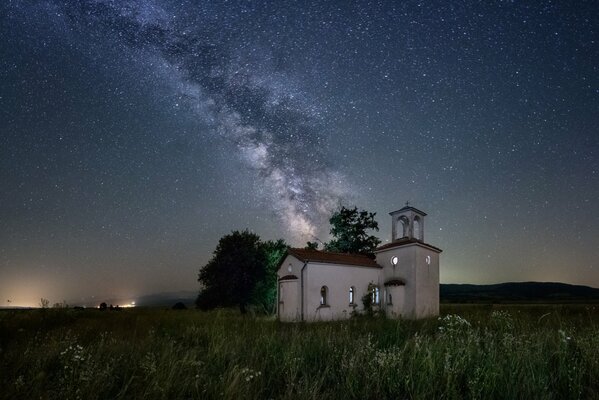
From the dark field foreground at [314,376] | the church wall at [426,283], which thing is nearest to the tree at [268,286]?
the church wall at [426,283]

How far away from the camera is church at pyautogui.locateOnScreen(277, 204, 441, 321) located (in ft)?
100.0

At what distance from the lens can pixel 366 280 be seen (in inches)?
1345

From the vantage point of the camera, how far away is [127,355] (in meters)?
5.62

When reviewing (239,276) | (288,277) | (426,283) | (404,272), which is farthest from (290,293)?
(239,276)

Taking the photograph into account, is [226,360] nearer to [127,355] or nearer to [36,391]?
[127,355]

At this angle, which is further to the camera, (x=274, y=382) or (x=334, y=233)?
(x=334, y=233)

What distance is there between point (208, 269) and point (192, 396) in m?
45.5

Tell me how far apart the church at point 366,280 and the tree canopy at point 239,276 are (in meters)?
12.9

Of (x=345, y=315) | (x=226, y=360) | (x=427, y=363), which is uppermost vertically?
(x=427, y=363)

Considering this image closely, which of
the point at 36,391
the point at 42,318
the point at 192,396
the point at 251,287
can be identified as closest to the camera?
the point at 36,391

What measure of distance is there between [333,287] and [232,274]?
18.3 meters

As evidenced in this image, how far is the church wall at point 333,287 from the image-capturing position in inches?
1179

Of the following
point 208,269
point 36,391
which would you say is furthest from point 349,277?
point 36,391

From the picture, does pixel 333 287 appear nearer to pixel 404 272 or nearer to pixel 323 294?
pixel 323 294
